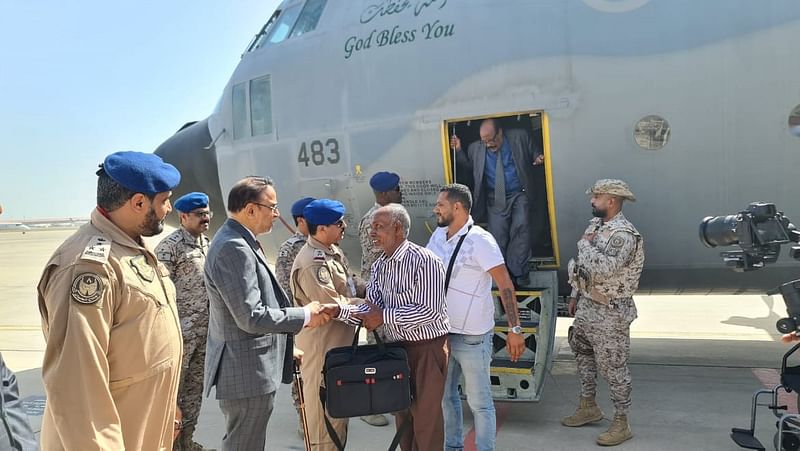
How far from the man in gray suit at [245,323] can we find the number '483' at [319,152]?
2.82 m

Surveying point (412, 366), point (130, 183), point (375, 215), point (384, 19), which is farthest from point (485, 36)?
point (130, 183)

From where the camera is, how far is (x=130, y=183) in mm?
2357

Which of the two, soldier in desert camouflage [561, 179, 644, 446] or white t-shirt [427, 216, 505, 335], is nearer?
white t-shirt [427, 216, 505, 335]

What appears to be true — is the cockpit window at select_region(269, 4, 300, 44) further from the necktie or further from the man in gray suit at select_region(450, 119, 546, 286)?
the necktie

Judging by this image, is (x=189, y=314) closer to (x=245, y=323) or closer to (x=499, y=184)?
(x=245, y=323)

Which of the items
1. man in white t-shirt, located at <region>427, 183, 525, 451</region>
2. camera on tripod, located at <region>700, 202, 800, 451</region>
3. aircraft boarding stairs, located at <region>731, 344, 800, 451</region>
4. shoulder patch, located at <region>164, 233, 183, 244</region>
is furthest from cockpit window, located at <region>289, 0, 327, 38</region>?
aircraft boarding stairs, located at <region>731, 344, 800, 451</region>

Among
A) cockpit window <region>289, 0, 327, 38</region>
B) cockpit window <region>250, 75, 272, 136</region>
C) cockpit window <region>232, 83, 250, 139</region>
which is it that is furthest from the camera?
cockpit window <region>232, 83, 250, 139</region>

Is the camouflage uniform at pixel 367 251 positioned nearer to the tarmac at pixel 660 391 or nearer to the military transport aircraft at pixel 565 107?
the military transport aircraft at pixel 565 107

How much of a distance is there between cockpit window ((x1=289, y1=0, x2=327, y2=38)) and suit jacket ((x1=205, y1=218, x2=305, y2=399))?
149 inches

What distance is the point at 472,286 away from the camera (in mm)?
4062

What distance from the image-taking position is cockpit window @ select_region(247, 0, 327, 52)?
650cm

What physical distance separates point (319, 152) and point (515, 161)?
6.76 feet

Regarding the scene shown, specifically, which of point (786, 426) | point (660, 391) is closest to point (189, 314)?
point (786, 426)

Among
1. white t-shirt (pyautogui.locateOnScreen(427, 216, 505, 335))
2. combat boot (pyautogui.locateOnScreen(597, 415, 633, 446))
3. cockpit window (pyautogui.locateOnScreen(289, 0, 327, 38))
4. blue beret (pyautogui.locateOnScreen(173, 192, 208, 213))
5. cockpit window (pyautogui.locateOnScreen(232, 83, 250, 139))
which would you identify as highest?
cockpit window (pyautogui.locateOnScreen(289, 0, 327, 38))
